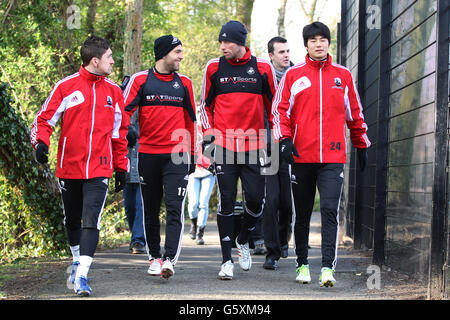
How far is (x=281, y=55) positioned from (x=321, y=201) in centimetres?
253

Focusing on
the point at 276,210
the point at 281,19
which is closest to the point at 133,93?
the point at 276,210

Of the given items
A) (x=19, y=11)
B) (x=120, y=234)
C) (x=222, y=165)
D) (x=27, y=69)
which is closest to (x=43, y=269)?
(x=222, y=165)

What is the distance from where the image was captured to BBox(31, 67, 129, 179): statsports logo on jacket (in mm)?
5910

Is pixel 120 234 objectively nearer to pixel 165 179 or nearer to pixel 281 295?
pixel 165 179

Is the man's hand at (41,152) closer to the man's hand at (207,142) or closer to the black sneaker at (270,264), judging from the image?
the man's hand at (207,142)

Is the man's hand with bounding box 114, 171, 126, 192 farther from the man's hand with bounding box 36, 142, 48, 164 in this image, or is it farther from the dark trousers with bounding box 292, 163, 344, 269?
the dark trousers with bounding box 292, 163, 344, 269

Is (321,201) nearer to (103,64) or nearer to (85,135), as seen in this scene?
(85,135)

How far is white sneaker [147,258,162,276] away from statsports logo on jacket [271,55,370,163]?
1.74 m

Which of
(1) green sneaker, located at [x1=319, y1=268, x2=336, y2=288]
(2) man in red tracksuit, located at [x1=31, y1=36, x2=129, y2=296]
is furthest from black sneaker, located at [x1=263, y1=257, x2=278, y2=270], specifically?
(2) man in red tracksuit, located at [x1=31, y1=36, x2=129, y2=296]

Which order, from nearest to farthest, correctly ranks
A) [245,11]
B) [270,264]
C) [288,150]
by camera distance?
[288,150]
[270,264]
[245,11]

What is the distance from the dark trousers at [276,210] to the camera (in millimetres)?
7543

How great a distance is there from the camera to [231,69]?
678cm

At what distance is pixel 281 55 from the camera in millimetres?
8328

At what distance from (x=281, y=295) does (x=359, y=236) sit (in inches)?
162
